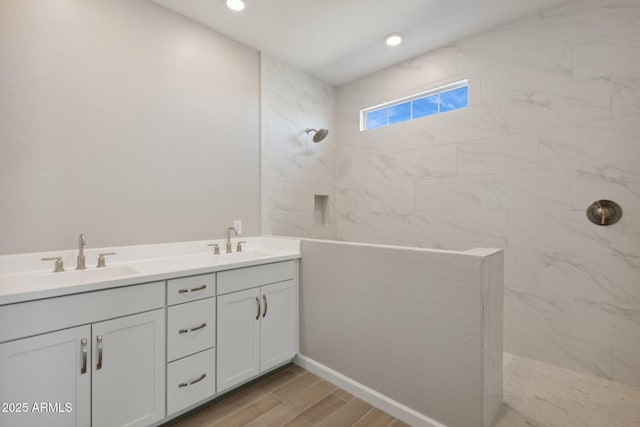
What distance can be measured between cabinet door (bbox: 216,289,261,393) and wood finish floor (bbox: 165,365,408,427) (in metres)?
0.12

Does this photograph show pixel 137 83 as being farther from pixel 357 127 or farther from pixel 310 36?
pixel 357 127

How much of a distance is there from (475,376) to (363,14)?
244 centimetres

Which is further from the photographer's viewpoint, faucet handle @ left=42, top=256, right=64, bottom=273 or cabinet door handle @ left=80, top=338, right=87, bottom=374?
faucet handle @ left=42, top=256, right=64, bottom=273

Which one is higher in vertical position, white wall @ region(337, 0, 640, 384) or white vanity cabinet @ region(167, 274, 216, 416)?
white wall @ region(337, 0, 640, 384)

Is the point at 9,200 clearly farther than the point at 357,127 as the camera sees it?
No

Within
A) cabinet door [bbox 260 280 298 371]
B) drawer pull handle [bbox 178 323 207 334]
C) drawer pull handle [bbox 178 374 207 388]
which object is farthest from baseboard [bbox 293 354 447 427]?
drawer pull handle [bbox 178 323 207 334]

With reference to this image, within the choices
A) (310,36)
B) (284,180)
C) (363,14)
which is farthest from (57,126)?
(363,14)

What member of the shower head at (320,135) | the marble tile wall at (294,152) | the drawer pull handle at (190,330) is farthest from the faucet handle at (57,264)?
the shower head at (320,135)

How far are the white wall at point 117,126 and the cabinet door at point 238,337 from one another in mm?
737

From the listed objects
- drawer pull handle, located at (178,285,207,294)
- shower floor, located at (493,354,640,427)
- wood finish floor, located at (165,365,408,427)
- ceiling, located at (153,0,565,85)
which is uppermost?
ceiling, located at (153,0,565,85)

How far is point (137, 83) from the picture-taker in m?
1.99

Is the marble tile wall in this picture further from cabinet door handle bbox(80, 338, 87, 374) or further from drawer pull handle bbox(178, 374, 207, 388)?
cabinet door handle bbox(80, 338, 87, 374)

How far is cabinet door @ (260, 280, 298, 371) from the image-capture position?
1.95m

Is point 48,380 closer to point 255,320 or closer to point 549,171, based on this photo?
point 255,320
